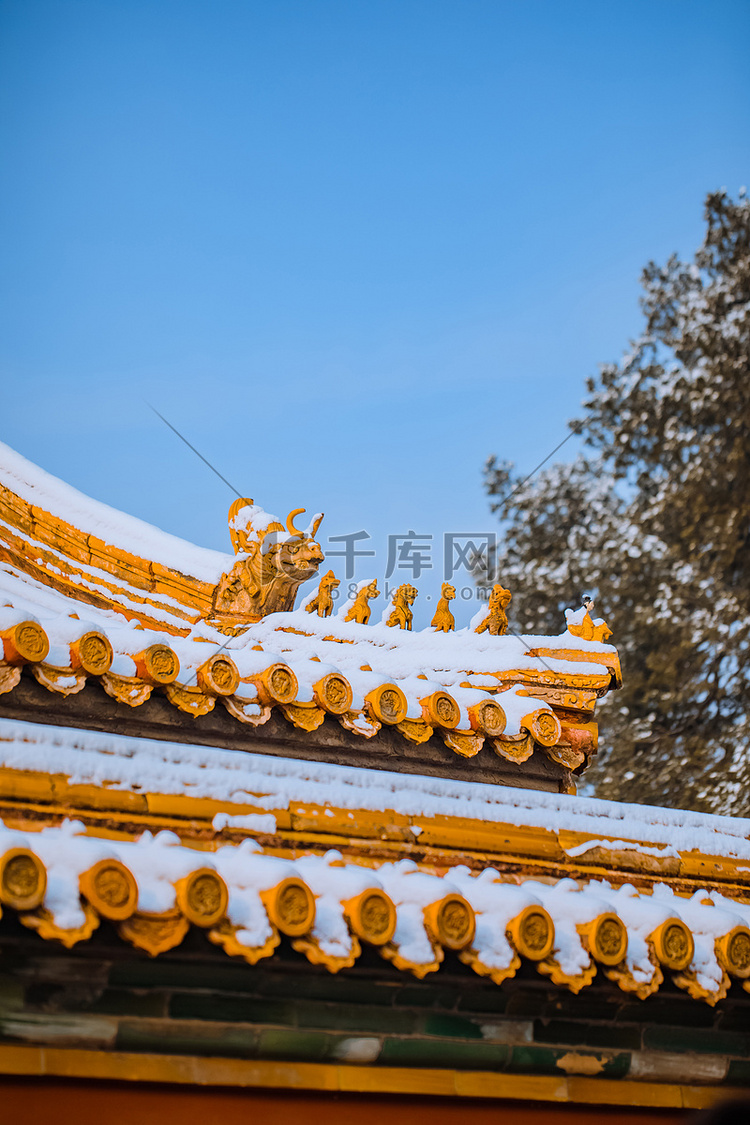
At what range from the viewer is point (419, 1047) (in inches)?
102

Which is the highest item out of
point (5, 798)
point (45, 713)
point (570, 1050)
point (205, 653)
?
point (205, 653)

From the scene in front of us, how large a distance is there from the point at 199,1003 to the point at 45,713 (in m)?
0.87

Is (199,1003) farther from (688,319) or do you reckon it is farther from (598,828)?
(688,319)

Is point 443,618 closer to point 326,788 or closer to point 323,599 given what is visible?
point 323,599

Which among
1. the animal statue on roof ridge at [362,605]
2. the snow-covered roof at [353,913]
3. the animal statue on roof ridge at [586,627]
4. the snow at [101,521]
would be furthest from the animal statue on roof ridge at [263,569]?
the snow-covered roof at [353,913]

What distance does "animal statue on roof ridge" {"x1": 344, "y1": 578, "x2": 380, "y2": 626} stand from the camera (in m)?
5.70

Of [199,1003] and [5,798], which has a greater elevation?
[5,798]

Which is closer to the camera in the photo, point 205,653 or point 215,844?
point 215,844

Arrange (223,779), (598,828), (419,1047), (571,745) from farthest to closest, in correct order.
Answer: (571,745), (598,828), (223,779), (419,1047)

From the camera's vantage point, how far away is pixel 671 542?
13.9m

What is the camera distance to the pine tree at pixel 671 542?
12.9 metres

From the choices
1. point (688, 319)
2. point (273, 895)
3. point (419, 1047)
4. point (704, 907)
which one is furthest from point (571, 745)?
point (688, 319)

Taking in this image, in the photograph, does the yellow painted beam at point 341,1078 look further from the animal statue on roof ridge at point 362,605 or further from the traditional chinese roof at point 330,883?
the animal statue on roof ridge at point 362,605

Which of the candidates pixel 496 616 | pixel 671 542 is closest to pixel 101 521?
pixel 496 616
